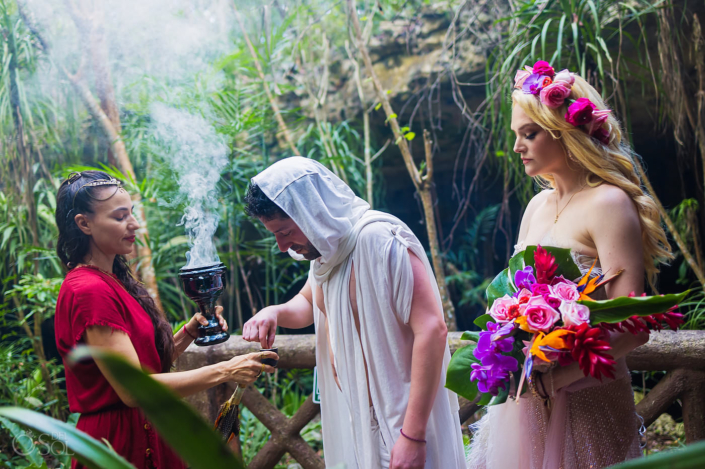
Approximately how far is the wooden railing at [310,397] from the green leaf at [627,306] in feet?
2.71

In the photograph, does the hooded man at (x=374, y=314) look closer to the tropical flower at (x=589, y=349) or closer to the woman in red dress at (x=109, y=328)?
the woman in red dress at (x=109, y=328)

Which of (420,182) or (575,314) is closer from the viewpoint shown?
(575,314)

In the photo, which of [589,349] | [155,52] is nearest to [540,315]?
[589,349]

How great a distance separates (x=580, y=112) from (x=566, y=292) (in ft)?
1.84

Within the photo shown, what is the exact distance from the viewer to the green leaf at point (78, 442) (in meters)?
0.53

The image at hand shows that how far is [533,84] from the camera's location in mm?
1495

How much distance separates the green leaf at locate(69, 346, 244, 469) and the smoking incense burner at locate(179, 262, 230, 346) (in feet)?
3.78

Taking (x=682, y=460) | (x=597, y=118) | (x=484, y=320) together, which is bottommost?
(x=484, y=320)

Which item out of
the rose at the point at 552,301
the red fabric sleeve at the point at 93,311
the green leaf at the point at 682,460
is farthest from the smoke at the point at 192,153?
the green leaf at the point at 682,460

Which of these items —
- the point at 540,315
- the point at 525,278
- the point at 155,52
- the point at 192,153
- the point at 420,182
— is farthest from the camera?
the point at 155,52

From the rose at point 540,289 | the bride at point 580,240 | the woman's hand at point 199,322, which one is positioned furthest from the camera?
the woman's hand at point 199,322

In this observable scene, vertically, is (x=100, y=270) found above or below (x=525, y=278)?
above

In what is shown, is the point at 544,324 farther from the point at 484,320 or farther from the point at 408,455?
the point at 408,455

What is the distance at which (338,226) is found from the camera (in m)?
1.49
